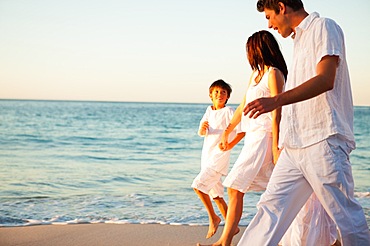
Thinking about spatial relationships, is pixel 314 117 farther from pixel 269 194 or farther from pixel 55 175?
pixel 55 175

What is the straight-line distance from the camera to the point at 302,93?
117 inches

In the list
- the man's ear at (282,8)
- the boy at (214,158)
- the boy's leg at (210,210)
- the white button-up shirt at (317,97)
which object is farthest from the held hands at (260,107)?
the boy's leg at (210,210)

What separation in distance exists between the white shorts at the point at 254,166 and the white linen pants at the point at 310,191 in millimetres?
895

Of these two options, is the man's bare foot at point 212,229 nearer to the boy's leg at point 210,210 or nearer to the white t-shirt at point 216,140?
the boy's leg at point 210,210

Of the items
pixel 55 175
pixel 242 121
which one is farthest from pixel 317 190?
pixel 55 175

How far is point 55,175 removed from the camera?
35.6 ft

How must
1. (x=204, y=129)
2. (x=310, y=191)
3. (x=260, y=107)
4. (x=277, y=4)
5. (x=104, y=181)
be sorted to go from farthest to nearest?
(x=104, y=181)
(x=204, y=129)
(x=310, y=191)
(x=277, y=4)
(x=260, y=107)

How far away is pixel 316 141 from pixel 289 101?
1.23ft

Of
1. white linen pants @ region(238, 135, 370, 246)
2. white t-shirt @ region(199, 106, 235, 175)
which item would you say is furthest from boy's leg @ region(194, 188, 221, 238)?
white linen pants @ region(238, 135, 370, 246)

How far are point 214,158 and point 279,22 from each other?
1902 mm

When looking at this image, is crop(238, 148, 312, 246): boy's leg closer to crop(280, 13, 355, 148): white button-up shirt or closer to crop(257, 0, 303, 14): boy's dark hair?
crop(280, 13, 355, 148): white button-up shirt

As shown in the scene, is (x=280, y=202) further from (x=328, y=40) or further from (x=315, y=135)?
(x=328, y=40)

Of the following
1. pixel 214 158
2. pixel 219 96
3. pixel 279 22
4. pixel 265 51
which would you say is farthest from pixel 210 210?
pixel 279 22

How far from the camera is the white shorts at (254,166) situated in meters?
4.41
